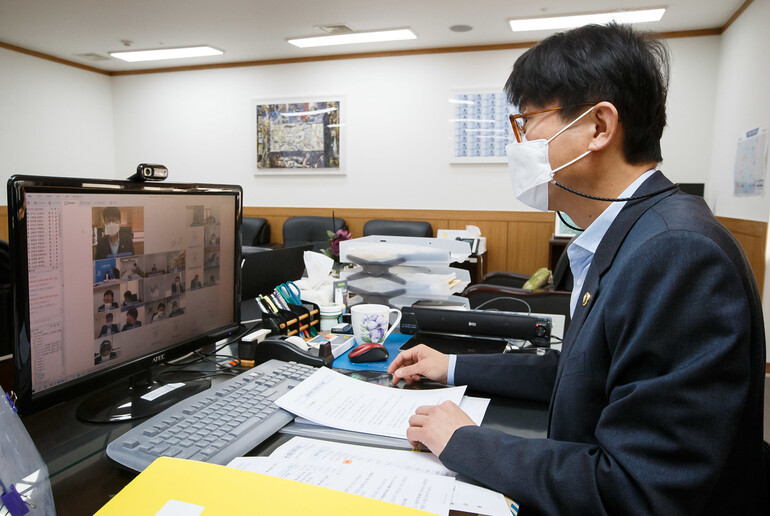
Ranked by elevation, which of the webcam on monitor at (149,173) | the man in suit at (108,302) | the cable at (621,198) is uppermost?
the webcam on monitor at (149,173)

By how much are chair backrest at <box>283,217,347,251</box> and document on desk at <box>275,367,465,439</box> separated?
445cm

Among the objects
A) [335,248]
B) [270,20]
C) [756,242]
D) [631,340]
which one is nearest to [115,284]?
[631,340]

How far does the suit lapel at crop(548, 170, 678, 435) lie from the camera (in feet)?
2.75

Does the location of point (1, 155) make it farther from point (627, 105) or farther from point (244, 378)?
point (627, 105)

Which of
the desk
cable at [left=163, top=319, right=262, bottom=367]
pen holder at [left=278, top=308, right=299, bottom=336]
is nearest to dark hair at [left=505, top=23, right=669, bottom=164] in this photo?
the desk

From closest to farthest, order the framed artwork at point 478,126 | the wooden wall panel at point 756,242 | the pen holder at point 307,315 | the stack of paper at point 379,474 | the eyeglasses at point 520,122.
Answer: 1. the stack of paper at point 379,474
2. the eyeglasses at point 520,122
3. the pen holder at point 307,315
4. the wooden wall panel at point 756,242
5. the framed artwork at point 478,126

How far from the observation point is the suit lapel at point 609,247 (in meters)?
0.84

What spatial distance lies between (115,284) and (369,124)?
4881 millimetres

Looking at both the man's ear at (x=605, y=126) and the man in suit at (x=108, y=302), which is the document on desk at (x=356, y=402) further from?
the man's ear at (x=605, y=126)

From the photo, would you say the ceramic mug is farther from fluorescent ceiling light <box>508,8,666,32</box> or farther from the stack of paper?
fluorescent ceiling light <box>508,8,666,32</box>

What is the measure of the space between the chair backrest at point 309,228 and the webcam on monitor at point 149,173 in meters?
4.46

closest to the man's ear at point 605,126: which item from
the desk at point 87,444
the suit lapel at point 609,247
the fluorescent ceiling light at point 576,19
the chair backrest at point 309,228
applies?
the suit lapel at point 609,247

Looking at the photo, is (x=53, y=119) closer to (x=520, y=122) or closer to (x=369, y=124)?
(x=369, y=124)

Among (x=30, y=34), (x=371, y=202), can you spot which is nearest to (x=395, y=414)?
(x=371, y=202)
